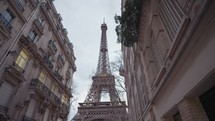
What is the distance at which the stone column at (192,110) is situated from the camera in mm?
3493

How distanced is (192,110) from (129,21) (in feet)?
19.5

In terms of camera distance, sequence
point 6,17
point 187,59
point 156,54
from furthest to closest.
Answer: point 6,17 < point 156,54 < point 187,59

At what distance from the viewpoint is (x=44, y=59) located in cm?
1711

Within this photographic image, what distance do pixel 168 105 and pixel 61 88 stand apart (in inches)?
756

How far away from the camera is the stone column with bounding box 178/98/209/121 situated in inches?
138

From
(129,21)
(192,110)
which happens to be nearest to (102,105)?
(129,21)

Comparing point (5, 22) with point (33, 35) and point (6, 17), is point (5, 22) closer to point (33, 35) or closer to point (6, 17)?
point (6, 17)

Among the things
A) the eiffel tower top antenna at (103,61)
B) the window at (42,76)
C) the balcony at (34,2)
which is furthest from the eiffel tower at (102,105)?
the balcony at (34,2)

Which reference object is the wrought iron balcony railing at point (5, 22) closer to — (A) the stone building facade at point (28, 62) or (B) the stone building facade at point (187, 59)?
(A) the stone building facade at point (28, 62)

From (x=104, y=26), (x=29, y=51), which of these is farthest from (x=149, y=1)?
(x=104, y=26)

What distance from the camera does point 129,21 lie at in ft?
27.3

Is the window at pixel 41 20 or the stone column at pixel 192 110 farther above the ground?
the window at pixel 41 20

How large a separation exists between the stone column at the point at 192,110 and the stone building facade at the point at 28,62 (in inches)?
465

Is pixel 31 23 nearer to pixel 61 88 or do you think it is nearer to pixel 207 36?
pixel 61 88
